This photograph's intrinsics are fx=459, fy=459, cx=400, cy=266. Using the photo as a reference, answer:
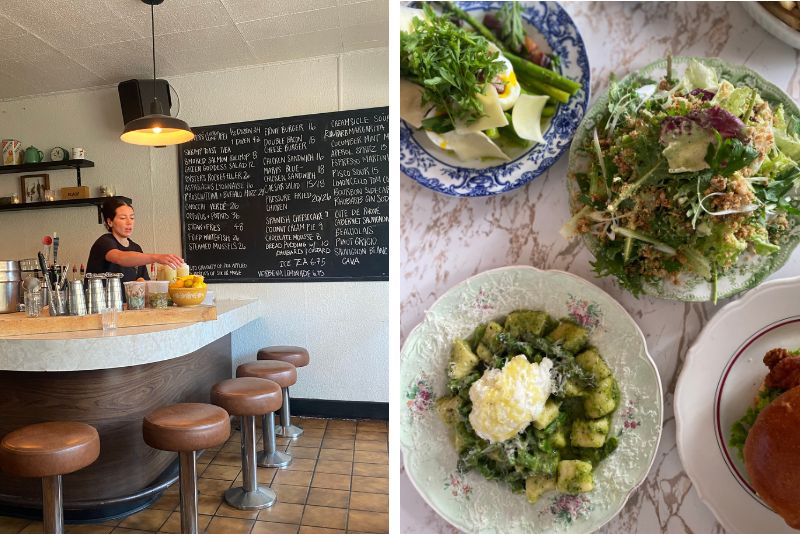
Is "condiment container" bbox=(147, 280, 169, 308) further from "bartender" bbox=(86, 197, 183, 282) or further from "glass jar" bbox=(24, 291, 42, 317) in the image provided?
"glass jar" bbox=(24, 291, 42, 317)

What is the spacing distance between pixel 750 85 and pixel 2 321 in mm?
2509

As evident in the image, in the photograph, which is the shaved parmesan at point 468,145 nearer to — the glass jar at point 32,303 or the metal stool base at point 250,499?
the metal stool base at point 250,499

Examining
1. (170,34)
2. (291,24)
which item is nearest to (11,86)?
(170,34)

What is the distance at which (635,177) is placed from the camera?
92cm

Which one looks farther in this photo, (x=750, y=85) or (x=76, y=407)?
(x=76, y=407)

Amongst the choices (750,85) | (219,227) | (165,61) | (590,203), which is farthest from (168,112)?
(750,85)

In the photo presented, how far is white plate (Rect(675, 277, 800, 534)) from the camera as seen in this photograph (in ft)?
3.43

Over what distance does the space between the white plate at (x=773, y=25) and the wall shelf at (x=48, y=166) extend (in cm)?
382

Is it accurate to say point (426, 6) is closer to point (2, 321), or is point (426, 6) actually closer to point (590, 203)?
point (590, 203)

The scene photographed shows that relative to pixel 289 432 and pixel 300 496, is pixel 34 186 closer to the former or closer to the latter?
pixel 289 432

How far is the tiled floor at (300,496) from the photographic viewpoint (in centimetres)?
176

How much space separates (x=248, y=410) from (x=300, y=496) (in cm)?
51

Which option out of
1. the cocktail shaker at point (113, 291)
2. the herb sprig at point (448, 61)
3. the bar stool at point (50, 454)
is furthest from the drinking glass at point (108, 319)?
the herb sprig at point (448, 61)

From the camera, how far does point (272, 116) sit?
9.52ft
